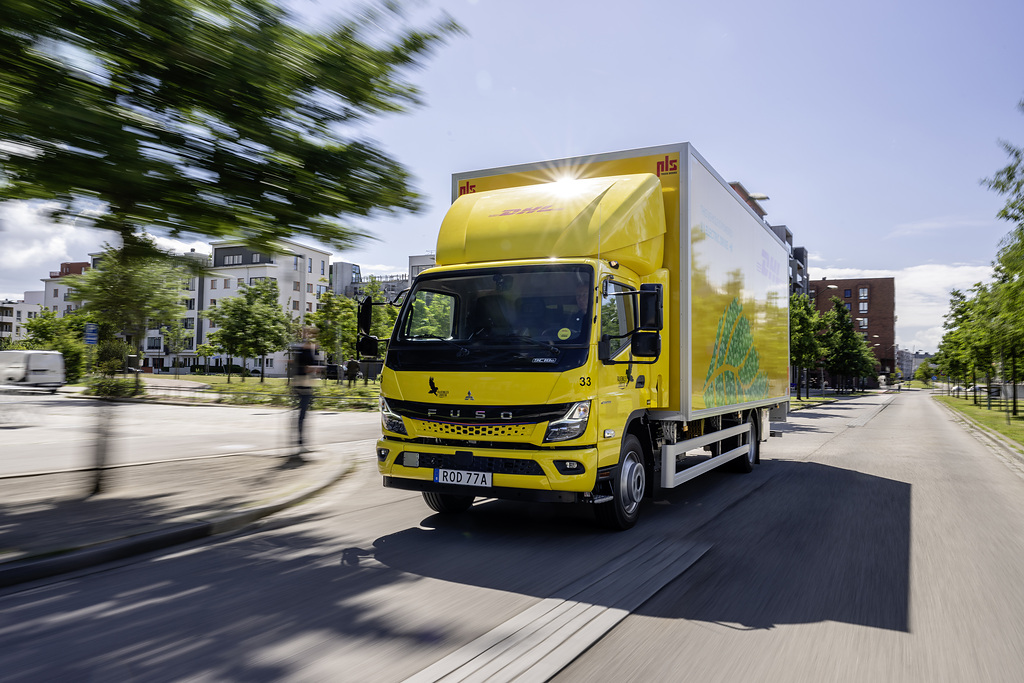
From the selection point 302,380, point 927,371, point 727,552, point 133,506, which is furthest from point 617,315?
point 927,371

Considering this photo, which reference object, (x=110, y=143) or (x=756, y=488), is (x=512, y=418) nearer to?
(x=110, y=143)

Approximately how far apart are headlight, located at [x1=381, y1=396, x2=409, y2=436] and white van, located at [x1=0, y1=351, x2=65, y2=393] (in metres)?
31.0

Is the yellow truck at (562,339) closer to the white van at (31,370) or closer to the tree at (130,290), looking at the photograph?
the tree at (130,290)

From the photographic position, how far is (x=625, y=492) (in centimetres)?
627

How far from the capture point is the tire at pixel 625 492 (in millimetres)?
6137

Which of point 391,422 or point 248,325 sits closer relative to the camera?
point 391,422

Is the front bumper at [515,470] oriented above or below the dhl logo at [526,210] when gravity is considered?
below

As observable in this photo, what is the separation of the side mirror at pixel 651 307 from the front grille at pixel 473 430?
51.0 inches

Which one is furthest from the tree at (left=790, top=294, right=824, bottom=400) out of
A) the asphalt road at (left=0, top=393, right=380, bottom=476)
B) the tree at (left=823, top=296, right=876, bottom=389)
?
the asphalt road at (left=0, top=393, right=380, bottom=476)

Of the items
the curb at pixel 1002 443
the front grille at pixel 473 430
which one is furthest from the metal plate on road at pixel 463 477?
the curb at pixel 1002 443

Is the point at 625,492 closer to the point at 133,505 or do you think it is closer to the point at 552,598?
the point at 552,598

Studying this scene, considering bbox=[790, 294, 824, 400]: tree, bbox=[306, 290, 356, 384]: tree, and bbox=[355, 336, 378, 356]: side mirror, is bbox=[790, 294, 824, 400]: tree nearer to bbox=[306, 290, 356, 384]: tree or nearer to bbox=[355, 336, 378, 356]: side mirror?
bbox=[306, 290, 356, 384]: tree

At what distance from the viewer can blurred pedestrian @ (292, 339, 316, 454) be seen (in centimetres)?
1150

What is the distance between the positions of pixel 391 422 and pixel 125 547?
7.35 feet
